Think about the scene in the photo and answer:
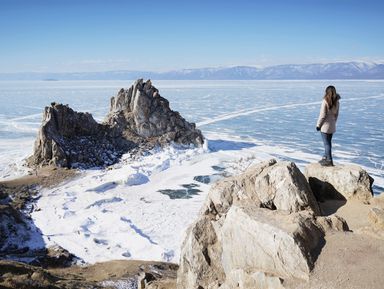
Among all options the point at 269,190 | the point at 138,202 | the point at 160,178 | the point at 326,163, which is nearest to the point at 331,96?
the point at 326,163

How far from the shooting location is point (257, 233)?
341 inches

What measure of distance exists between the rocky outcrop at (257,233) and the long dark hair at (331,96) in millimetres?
2522

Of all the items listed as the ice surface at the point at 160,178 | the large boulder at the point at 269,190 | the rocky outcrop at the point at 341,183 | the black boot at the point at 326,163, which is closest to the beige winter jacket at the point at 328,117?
the black boot at the point at 326,163

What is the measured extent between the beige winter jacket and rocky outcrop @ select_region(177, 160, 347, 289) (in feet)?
7.49

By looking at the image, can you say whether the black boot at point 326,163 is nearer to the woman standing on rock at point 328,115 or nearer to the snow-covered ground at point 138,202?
the woman standing on rock at point 328,115

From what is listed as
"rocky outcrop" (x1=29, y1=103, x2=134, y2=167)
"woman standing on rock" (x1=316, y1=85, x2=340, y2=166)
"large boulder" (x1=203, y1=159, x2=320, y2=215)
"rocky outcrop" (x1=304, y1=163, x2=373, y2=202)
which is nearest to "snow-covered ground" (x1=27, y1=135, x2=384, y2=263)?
"rocky outcrop" (x1=29, y1=103, x2=134, y2=167)

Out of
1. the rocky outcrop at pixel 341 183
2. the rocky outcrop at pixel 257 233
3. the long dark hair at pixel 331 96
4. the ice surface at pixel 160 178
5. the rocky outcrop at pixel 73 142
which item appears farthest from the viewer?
the rocky outcrop at pixel 73 142

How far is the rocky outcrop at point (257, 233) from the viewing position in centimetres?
804

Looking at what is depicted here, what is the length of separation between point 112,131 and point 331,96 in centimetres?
3026

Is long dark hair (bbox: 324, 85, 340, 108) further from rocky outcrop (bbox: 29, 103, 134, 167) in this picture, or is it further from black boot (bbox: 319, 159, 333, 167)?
rocky outcrop (bbox: 29, 103, 134, 167)

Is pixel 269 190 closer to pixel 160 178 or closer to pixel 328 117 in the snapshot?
pixel 328 117

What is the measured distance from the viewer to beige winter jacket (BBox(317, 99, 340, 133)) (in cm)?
1254

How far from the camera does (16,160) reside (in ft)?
118

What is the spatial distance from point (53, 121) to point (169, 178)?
11.9m
